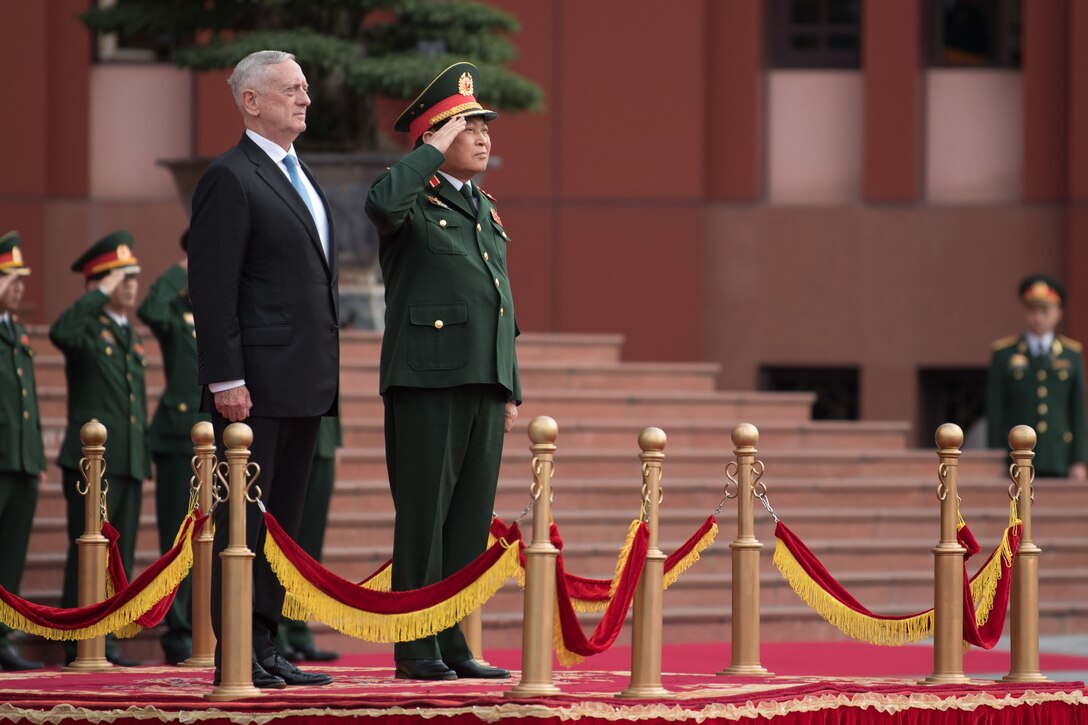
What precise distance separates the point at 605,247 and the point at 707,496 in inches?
184

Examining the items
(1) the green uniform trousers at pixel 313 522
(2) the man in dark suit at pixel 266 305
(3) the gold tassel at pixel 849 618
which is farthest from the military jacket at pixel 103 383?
(3) the gold tassel at pixel 849 618

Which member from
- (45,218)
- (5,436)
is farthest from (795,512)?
(45,218)

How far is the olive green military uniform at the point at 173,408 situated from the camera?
9.24 metres

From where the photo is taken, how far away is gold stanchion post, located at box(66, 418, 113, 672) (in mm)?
7180

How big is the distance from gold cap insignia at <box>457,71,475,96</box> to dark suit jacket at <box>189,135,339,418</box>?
1.91 feet

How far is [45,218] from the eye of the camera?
1521 centimetres

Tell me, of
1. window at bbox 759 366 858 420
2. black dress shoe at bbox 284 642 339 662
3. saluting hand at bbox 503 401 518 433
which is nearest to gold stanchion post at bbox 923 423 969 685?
saluting hand at bbox 503 401 518 433

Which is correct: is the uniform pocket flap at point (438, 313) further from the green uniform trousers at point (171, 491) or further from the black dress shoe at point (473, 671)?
the green uniform trousers at point (171, 491)

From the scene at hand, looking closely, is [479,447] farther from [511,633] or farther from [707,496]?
[707,496]

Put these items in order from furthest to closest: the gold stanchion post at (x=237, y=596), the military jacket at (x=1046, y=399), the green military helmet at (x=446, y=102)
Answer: the military jacket at (x=1046, y=399)
the green military helmet at (x=446, y=102)
the gold stanchion post at (x=237, y=596)

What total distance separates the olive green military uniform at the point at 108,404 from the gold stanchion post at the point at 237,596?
3.36 m

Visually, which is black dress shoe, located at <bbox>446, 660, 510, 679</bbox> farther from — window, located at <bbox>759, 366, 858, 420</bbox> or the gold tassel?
window, located at <bbox>759, 366, 858, 420</bbox>

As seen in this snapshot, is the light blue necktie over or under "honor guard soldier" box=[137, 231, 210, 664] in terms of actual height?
over

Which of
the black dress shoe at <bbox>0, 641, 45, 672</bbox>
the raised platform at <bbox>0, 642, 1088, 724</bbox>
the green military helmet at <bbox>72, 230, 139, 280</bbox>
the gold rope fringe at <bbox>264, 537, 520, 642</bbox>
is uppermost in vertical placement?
the green military helmet at <bbox>72, 230, 139, 280</bbox>
